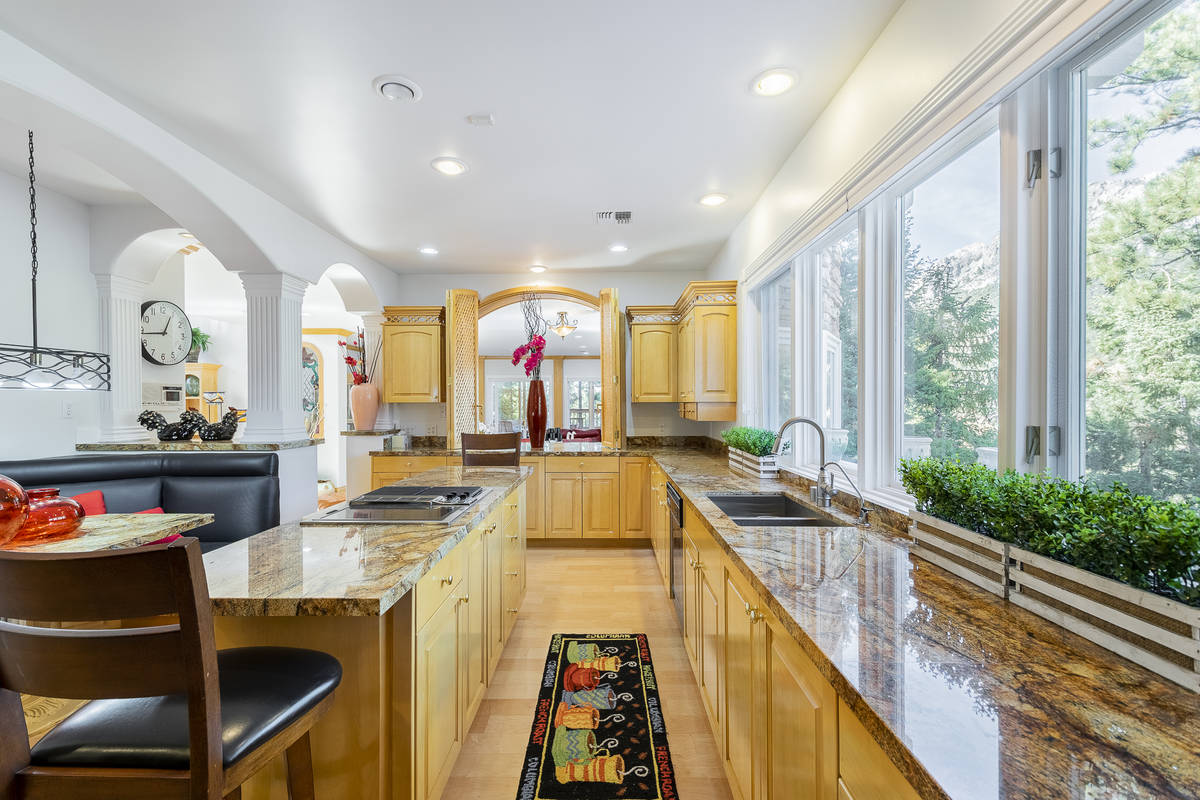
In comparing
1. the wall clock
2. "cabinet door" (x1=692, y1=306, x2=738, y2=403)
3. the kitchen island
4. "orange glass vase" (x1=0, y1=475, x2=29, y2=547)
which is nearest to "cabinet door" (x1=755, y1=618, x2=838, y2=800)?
the kitchen island

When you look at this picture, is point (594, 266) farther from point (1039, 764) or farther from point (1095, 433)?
point (1039, 764)

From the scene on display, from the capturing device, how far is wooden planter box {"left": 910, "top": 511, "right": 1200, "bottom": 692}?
0.70 metres

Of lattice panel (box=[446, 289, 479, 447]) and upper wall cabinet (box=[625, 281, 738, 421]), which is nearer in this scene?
upper wall cabinet (box=[625, 281, 738, 421])

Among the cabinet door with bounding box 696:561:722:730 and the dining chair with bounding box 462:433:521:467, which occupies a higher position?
the dining chair with bounding box 462:433:521:467

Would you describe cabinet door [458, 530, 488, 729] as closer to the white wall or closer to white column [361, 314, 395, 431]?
the white wall

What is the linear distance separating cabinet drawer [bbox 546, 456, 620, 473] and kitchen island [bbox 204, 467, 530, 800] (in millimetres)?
3005

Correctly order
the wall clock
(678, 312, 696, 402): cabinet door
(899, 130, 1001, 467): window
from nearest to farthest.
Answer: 1. (899, 130, 1001, 467): window
2. the wall clock
3. (678, 312, 696, 402): cabinet door

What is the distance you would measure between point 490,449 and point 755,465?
184 centimetres

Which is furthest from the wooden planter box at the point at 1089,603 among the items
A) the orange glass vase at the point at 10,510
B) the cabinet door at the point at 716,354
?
the cabinet door at the point at 716,354

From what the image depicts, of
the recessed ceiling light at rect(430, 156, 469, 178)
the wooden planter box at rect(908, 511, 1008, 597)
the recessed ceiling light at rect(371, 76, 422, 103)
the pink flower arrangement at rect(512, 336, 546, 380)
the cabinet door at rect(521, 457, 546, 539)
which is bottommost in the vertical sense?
the cabinet door at rect(521, 457, 546, 539)

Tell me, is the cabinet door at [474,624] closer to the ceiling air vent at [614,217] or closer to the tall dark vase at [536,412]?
the ceiling air vent at [614,217]

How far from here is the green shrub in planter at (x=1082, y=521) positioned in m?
0.71

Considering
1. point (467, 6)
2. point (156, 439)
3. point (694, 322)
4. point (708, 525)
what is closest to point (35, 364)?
point (156, 439)

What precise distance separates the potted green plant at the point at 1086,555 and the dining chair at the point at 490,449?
2.73m
